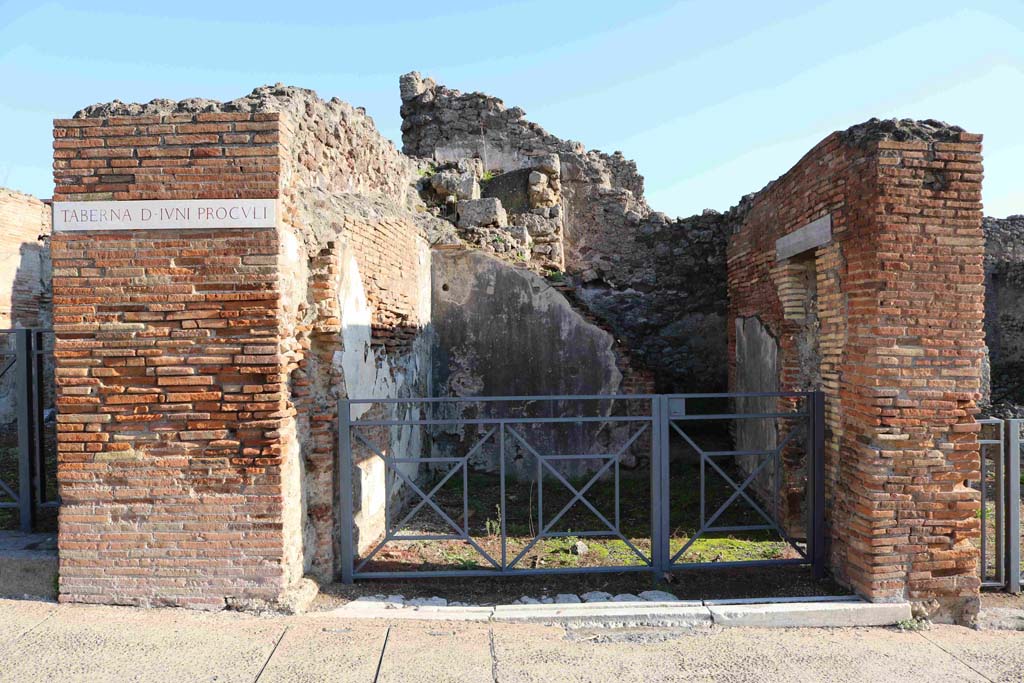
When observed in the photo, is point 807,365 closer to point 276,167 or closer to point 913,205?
point 913,205

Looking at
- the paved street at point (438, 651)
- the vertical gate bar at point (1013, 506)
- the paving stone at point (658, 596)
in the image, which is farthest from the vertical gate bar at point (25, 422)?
the vertical gate bar at point (1013, 506)

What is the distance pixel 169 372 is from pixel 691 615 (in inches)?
150

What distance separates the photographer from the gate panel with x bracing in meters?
5.00

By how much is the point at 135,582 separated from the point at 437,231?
5.25m

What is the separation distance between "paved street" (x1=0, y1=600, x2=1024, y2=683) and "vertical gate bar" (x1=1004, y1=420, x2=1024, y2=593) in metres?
0.67

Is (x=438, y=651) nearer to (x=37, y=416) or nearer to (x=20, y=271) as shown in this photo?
(x=37, y=416)

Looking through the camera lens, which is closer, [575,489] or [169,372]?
[169,372]

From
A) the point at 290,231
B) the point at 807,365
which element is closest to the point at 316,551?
the point at 290,231

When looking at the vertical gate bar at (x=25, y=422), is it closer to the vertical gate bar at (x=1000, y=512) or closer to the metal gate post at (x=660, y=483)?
the metal gate post at (x=660, y=483)

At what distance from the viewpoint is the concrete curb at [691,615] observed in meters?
4.44

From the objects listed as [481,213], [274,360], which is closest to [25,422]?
[274,360]

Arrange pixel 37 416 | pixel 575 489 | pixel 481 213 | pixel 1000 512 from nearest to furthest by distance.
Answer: pixel 1000 512
pixel 37 416
pixel 575 489
pixel 481 213

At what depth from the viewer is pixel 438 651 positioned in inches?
159

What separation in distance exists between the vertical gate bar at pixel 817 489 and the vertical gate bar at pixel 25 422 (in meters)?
6.35
